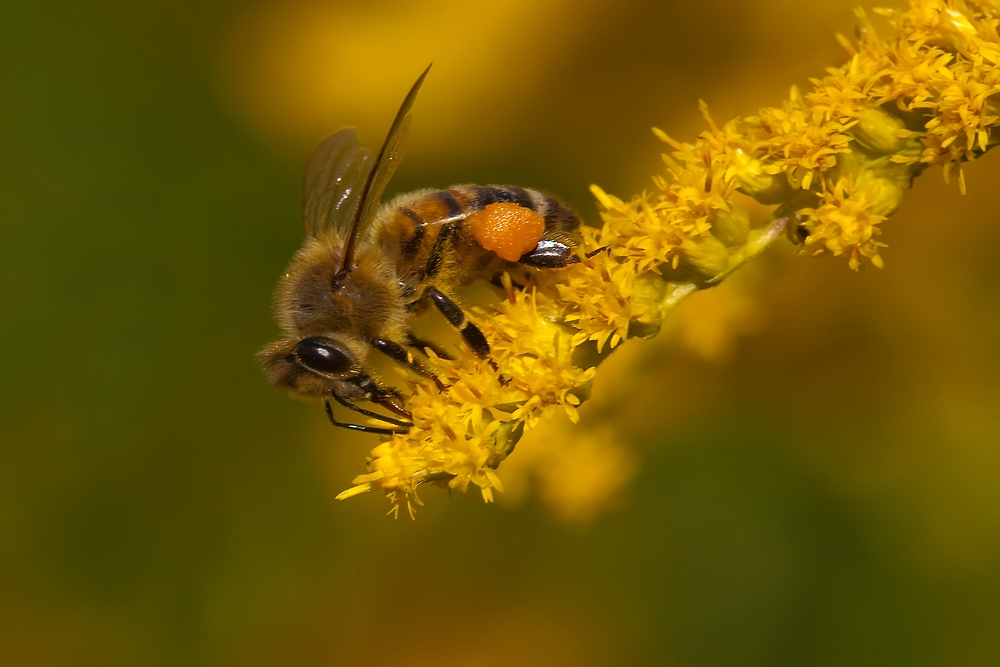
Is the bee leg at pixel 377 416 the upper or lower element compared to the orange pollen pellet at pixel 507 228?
lower

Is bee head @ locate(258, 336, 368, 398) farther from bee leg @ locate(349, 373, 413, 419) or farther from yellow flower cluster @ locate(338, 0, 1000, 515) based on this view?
yellow flower cluster @ locate(338, 0, 1000, 515)

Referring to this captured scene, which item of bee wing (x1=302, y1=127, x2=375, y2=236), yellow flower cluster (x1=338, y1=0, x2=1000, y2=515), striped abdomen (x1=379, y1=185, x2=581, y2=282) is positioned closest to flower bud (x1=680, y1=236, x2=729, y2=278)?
yellow flower cluster (x1=338, y1=0, x2=1000, y2=515)

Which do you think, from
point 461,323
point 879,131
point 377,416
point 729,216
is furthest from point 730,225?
point 377,416

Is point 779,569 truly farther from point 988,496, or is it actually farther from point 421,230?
point 421,230

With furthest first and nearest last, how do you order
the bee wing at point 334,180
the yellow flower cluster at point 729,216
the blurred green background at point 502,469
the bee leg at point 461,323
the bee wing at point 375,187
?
the blurred green background at point 502,469
the bee wing at point 334,180
the bee wing at point 375,187
the bee leg at point 461,323
the yellow flower cluster at point 729,216

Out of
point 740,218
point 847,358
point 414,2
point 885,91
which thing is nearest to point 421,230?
point 740,218

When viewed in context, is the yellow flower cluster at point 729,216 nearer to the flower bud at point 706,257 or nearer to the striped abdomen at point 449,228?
the flower bud at point 706,257

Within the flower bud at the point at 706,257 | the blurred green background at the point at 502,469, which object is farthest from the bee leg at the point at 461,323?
the blurred green background at the point at 502,469
